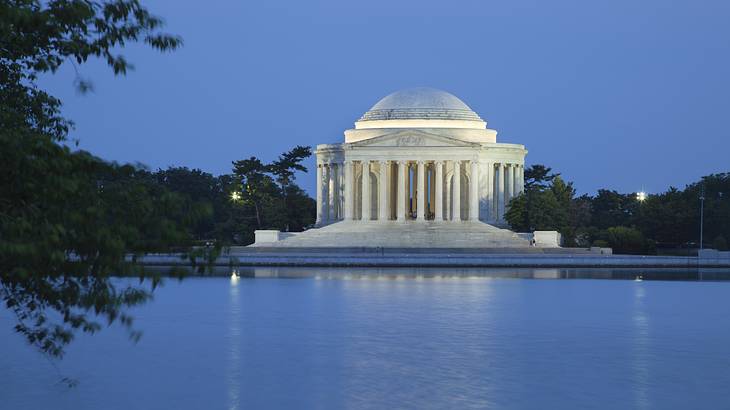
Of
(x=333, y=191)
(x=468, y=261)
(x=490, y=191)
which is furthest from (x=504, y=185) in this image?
(x=468, y=261)

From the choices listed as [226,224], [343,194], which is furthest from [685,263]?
[226,224]

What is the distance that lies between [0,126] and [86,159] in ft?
13.0

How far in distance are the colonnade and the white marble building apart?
89 millimetres

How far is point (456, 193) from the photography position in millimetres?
115375

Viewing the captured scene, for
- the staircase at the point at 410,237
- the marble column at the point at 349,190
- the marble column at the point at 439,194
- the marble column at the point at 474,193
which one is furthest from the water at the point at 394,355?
the marble column at the point at 349,190

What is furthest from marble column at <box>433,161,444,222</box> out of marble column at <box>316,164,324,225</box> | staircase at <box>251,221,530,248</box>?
marble column at <box>316,164,324,225</box>

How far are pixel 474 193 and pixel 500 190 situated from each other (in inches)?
260

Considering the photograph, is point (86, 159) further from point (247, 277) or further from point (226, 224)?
point (226, 224)

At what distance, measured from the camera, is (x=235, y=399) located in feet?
89.8

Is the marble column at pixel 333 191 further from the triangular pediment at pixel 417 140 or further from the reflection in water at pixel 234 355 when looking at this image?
the reflection in water at pixel 234 355

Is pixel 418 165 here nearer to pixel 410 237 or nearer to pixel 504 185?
pixel 504 185

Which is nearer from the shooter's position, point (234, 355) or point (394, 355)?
point (234, 355)

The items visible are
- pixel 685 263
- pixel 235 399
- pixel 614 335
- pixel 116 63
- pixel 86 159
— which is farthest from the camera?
pixel 685 263

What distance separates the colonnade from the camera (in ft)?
379
